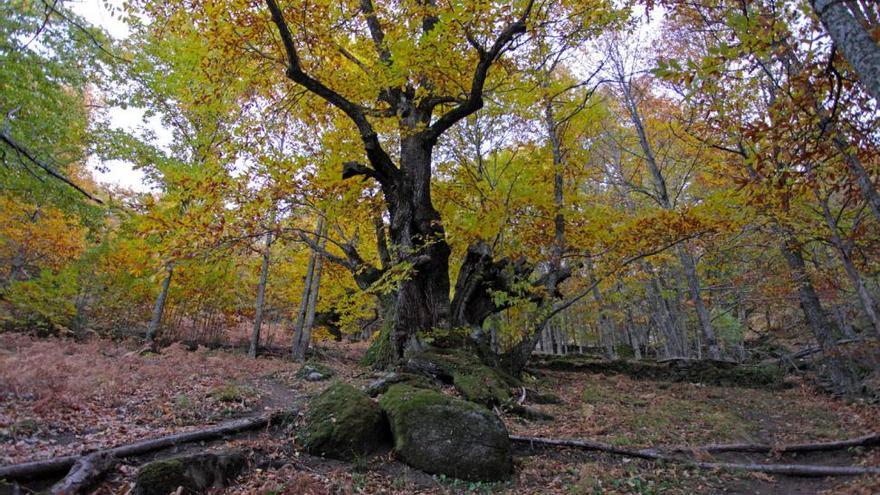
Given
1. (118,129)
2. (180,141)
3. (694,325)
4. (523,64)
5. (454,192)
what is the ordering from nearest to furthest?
(523,64), (454,192), (118,129), (180,141), (694,325)

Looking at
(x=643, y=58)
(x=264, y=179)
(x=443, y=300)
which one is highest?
(x=643, y=58)

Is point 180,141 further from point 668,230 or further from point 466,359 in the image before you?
point 668,230

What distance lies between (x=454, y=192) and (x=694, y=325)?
81.2 ft

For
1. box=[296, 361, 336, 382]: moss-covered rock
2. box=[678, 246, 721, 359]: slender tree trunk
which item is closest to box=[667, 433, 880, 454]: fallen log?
box=[296, 361, 336, 382]: moss-covered rock

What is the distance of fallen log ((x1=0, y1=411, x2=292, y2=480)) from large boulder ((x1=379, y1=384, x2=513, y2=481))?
1.79m

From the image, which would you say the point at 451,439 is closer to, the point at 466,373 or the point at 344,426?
the point at 344,426

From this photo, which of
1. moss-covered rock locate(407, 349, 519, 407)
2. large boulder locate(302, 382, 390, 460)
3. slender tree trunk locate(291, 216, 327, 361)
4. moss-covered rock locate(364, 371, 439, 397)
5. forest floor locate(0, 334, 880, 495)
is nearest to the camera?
forest floor locate(0, 334, 880, 495)

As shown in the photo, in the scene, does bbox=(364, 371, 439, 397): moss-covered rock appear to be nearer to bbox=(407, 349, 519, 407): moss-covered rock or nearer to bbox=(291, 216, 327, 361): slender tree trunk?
bbox=(407, 349, 519, 407): moss-covered rock

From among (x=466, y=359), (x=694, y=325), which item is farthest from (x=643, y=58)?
(x=694, y=325)

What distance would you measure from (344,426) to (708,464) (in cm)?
473

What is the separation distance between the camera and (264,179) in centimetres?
1027

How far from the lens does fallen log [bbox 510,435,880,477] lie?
528cm

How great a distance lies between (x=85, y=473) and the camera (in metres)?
3.78

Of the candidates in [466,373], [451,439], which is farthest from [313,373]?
[451,439]
